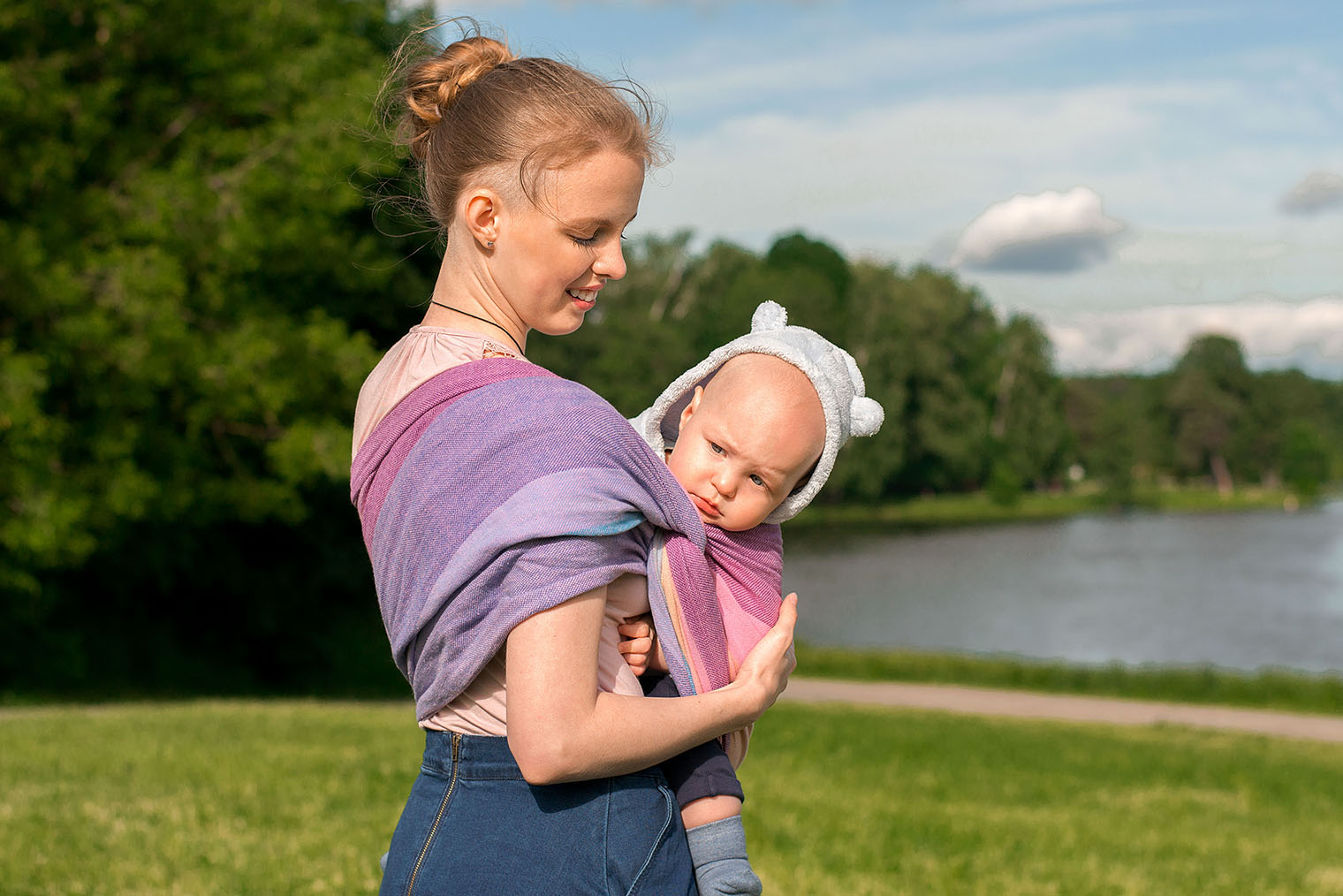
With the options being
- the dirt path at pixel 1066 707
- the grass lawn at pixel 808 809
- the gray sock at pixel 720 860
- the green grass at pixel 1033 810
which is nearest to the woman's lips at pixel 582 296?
the gray sock at pixel 720 860

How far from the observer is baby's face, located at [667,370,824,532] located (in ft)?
5.87

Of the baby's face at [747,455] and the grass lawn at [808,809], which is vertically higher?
the baby's face at [747,455]

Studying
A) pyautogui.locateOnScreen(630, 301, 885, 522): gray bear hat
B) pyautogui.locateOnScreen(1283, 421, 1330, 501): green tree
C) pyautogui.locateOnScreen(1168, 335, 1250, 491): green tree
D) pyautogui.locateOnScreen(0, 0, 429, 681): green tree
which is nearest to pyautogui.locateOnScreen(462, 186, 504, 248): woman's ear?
pyautogui.locateOnScreen(630, 301, 885, 522): gray bear hat

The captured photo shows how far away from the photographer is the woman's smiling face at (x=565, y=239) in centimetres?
157

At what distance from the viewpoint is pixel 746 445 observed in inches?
70.6

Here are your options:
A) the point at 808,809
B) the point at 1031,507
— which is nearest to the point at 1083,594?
the point at 808,809

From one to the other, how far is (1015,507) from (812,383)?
59.1 m

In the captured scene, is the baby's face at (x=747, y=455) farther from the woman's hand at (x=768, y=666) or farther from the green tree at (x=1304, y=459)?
the green tree at (x=1304, y=459)

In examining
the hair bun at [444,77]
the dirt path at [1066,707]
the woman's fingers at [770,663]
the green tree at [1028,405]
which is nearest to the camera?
the woman's fingers at [770,663]

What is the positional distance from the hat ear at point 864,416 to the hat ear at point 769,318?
0.60 ft

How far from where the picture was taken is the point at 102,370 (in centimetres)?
1252

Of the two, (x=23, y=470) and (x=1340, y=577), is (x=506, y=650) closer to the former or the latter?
(x=23, y=470)

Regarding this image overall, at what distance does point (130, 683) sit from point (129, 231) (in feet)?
21.0

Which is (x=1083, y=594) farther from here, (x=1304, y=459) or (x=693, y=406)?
(x=1304, y=459)
